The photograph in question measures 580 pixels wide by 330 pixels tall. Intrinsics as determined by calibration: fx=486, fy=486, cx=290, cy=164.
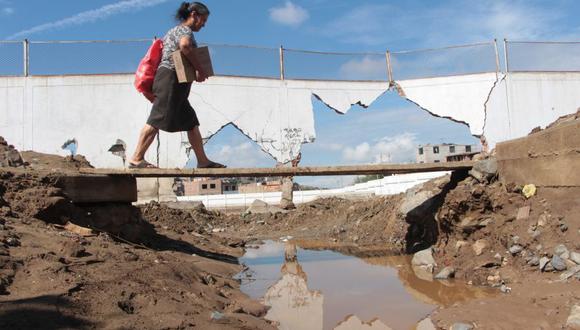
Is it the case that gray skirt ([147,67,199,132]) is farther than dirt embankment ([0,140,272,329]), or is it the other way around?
gray skirt ([147,67,199,132])

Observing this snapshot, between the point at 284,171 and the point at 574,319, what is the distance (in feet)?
10.9

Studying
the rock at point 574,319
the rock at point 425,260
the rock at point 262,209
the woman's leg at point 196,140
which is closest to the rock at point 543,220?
the rock at point 425,260

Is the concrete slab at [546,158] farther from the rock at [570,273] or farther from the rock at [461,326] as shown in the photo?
the rock at [461,326]

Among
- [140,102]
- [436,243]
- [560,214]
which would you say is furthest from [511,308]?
[140,102]

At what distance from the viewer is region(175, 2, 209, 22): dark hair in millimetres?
4637

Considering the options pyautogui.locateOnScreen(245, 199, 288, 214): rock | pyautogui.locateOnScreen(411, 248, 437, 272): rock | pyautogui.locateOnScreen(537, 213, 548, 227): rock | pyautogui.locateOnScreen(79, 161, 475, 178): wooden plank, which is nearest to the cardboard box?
pyautogui.locateOnScreen(79, 161, 475, 178): wooden plank

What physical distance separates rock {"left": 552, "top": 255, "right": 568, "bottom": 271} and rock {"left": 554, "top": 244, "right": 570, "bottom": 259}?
4cm

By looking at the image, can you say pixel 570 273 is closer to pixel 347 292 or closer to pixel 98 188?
pixel 347 292

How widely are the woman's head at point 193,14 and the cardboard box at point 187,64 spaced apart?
0.26 metres

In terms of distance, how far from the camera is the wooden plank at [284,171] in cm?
518

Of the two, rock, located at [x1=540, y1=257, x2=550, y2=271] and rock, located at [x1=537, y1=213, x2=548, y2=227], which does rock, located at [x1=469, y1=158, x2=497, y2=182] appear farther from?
rock, located at [x1=540, y1=257, x2=550, y2=271]

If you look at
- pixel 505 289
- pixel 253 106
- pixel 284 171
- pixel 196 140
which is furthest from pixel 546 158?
pixel 253 106

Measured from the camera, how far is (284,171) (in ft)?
18.2

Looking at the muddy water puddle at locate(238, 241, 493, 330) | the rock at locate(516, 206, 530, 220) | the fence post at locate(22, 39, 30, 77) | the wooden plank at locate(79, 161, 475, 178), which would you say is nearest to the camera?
the muddy water puddle at locate(238, 241, 493, 330)
